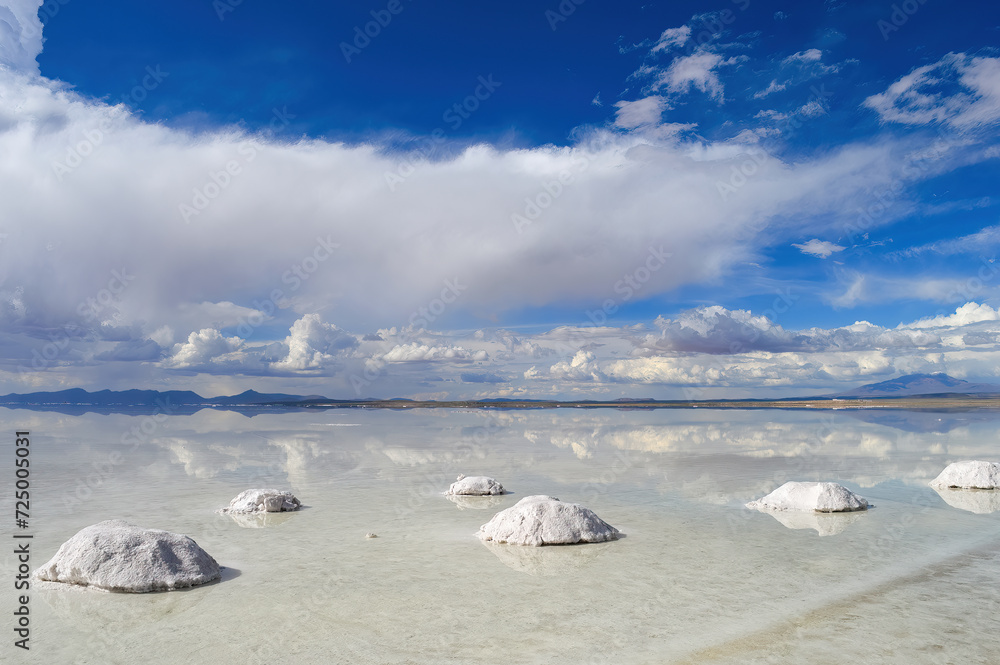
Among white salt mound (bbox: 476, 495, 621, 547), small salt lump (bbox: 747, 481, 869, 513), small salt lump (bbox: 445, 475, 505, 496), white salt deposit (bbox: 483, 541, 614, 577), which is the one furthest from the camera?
small salt lump (bbox: 445, 475, 505, 496)

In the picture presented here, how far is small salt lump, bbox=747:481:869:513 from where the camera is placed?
1553cm

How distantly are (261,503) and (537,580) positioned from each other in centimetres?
903

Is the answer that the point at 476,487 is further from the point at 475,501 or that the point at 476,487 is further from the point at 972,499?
the point at 972,499

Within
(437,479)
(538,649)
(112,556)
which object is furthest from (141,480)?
(538,649)

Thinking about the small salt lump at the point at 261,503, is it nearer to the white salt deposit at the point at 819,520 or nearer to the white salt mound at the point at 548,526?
the white salt mound at the point at 548,526

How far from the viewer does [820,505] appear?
15.5 meters

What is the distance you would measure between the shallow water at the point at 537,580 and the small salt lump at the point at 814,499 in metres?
0.62

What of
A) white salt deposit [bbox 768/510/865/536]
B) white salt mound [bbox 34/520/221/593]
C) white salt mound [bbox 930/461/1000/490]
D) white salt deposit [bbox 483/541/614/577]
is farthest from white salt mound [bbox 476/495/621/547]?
white salt mound [bbox 930/461/1000/490]

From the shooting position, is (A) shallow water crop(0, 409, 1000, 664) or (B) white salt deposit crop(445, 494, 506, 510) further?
(B) white salt deposit crop(445, 494, 506, 510)

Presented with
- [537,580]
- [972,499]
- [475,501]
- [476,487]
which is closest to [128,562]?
[537,580]

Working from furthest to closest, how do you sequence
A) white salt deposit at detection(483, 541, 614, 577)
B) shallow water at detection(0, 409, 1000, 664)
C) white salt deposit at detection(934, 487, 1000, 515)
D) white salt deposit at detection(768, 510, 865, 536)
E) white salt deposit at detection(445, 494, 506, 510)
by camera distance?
white salt deposit at detection(445, 494, 506, 510), white salt deposit at detection(934, 487, 1000, 515), white salt deposit at detection(768, 510, 865, 536), white salt deposit at detection(483, 541, 614, 577), shallow water at detection(0, 409, 1000, 664)

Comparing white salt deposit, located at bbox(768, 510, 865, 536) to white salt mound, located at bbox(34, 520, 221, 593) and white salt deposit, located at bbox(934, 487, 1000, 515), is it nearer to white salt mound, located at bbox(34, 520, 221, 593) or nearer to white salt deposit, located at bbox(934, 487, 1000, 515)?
white salt deposit, located at bbox(934, 487, 1000, 515)

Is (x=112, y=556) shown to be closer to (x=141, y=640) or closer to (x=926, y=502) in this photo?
(x=141, y=640)

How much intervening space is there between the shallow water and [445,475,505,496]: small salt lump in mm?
618
